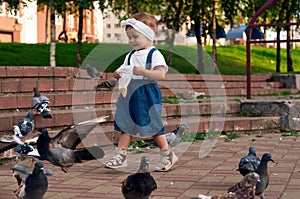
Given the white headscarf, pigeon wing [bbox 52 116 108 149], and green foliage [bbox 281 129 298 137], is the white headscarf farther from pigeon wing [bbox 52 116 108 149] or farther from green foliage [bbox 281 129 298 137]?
green foliage [bbox 281 129 298 137]

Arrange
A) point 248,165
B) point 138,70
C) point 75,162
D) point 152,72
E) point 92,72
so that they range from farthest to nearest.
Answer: point 92,72 < point 152,72 < point 138,70 < point 75,162 < point 248,165

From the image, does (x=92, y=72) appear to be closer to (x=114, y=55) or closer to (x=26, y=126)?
(x=114, y=55)

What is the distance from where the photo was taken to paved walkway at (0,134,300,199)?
5.49 meters

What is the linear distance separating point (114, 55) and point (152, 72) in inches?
109

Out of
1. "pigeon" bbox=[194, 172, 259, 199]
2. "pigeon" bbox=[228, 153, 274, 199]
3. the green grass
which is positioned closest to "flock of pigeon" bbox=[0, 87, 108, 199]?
"pigeon" bbox=[194, 172, 259, 199]

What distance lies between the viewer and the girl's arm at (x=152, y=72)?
6.06 m

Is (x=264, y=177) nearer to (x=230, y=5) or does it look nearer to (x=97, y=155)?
(x=97, y=155)

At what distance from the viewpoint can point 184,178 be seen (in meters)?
6.29

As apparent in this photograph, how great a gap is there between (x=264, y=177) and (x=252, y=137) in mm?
5638

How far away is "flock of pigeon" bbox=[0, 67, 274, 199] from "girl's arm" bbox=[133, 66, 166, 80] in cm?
38

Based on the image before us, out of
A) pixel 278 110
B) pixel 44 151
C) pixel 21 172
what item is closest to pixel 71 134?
pixel 44 151

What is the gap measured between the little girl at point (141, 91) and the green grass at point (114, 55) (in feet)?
7.74

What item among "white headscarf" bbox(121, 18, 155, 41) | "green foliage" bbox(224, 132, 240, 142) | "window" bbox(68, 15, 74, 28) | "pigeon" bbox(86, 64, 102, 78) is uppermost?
"window" bbox(68, 15, 74, 28)

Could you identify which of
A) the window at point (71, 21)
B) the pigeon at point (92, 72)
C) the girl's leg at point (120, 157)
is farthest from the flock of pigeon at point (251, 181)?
the window at point (71, 21)
